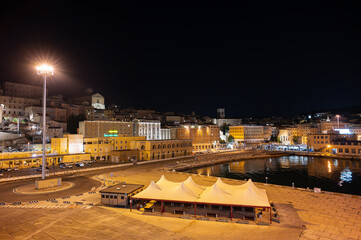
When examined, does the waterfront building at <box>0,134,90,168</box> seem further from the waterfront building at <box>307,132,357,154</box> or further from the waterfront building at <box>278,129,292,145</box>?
the waterfront building at <box>278,129,292,145</box>

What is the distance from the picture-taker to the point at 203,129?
241 ft

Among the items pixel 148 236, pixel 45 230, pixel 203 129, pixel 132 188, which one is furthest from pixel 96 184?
pixel 203 129

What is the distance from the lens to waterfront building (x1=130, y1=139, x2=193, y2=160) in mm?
48344

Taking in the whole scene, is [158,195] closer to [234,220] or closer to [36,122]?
[234,220]

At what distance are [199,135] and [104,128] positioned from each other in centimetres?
2979

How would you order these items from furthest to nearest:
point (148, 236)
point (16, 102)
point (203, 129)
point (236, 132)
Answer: point (236, 132), point (203, 129), point (16, 102), point (148, 236)

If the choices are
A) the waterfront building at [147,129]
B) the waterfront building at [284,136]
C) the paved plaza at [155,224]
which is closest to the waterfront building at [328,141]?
the waterfront building at [284,136]

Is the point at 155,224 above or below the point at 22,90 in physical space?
below

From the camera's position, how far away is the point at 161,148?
51375mm

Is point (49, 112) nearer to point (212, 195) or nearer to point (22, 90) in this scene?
point (22, 90)

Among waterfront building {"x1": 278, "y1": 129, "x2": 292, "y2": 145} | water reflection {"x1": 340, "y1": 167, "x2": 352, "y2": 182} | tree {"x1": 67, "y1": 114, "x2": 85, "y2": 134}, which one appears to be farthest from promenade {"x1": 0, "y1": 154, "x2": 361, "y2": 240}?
waterfront building {"x1": 278, "y1": 129, "x2": 292, "y2": 145}

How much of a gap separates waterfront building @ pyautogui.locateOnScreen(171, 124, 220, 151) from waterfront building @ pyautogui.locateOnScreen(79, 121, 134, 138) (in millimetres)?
14405

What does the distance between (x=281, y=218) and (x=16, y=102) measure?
76.3 meters

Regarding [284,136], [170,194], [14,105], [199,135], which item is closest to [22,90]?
[14,105]
